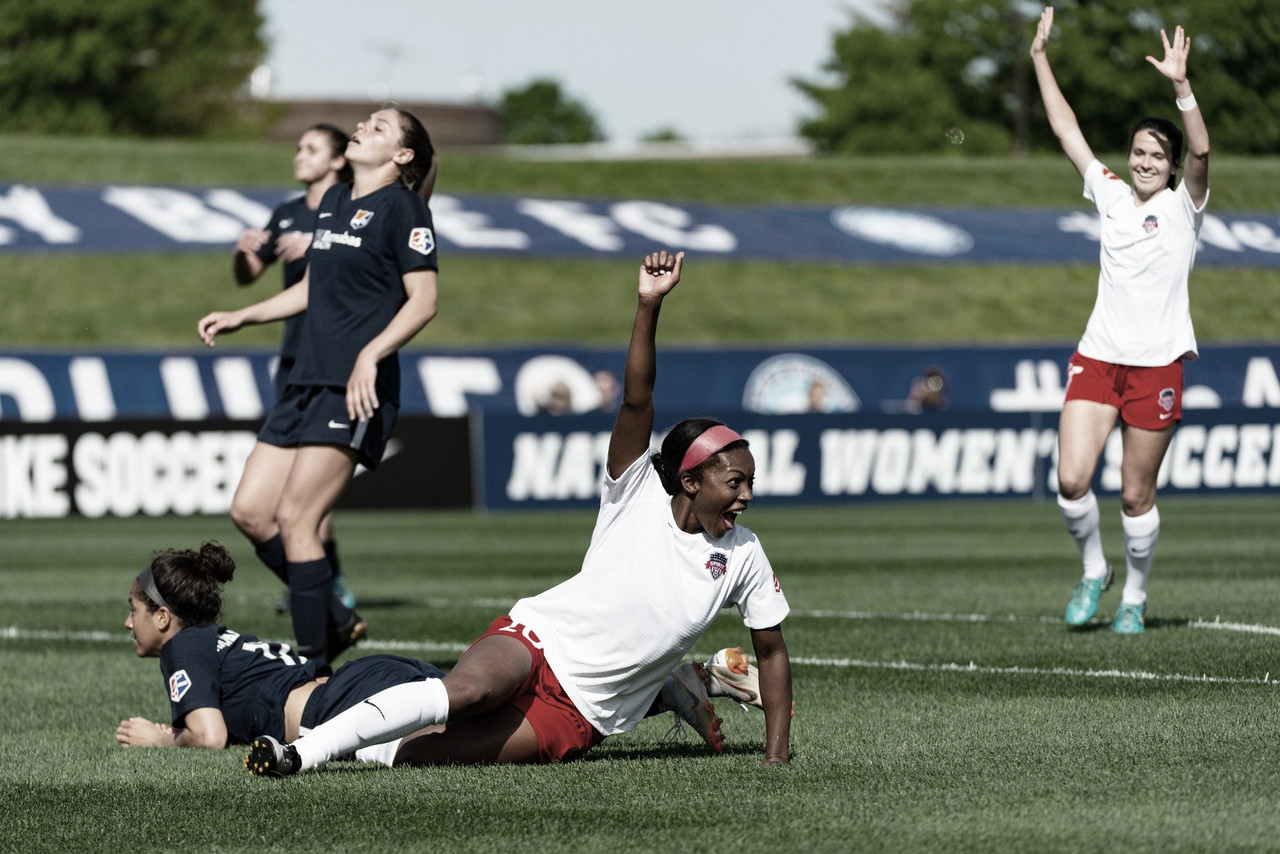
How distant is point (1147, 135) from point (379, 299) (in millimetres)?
3629

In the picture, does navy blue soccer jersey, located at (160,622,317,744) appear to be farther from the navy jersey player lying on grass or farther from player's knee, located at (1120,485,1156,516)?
player's knee, located at (1120,485,1156,516)

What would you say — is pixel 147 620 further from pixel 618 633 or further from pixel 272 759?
pixel 618 633

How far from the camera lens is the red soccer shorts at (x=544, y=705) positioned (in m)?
5.15

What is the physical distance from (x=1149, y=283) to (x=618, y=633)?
4168 mm

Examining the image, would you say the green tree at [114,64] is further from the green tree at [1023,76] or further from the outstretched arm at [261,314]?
the outstretched arm at [261,314]

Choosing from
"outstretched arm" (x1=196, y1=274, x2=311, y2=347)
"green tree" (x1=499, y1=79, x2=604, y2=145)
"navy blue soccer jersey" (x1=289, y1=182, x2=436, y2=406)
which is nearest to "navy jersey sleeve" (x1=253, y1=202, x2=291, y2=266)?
"outstretched arm" (x1=196, y1=274, x2=311, y2=347)

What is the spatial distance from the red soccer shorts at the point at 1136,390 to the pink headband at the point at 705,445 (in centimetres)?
377

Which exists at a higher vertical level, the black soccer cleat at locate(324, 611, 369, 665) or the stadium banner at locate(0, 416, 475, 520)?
the black soccer cleat at locate(324, 611, 369, 665)

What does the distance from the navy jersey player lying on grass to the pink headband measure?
2.97 feet

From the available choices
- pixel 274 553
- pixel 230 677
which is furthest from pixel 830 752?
pixel 274 553

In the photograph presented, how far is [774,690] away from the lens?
5047mm

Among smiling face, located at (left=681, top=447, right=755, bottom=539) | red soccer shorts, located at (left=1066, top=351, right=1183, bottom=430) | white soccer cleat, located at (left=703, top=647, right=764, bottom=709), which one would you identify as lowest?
white soccer cleat, located at (left=703, top=647, right=764, bottom=709)

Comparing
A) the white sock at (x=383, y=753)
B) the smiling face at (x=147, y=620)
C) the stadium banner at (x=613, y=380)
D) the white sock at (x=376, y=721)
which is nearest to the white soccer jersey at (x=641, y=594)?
the white sock at (x=376, y=721)

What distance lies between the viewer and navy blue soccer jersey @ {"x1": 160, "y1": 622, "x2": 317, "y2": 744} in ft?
18.2
